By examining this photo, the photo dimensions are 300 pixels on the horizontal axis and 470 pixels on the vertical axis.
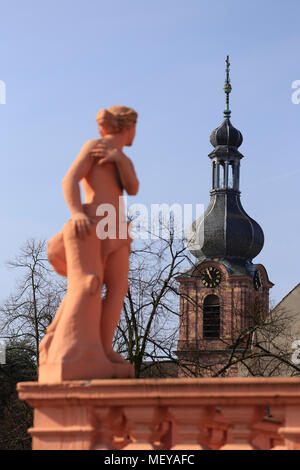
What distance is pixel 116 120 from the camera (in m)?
6.92

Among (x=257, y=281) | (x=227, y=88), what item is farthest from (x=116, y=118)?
(x=227, y=88)

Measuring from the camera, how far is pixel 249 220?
3135 inches

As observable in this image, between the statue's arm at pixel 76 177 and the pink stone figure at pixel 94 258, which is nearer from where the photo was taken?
the pink stone figure at pixel 94 258

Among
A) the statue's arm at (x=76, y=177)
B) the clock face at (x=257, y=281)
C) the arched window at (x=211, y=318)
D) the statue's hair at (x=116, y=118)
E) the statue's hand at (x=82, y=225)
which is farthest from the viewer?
the clock face at (x=257, y=281)

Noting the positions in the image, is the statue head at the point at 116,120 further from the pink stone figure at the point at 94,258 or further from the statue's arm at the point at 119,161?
the statue's arm at the point at 119,161

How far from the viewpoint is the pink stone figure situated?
6.17 m

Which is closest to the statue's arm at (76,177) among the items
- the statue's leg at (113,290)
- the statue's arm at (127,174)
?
the statue's arm at (127,174)

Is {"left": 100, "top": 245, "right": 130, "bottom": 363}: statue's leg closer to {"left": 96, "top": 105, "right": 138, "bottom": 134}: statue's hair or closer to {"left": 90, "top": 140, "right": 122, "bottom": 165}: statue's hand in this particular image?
{"left": 90, "top": 140, "right": 122, "bottom": 165}: statue's hand

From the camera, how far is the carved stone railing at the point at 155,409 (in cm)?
539

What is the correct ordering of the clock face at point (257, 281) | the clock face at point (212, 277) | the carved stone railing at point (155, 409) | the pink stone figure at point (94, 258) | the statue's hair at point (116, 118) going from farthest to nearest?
the clock face at point (257, 281)
the clock face at point (212, 277)
the statue's hair at point (116, 118)
the pink stone figure at point (94, 258)
the carved stone railing at point (155, 409)

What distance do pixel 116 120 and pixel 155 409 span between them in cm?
232

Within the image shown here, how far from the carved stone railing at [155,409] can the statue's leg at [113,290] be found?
0.83 metres

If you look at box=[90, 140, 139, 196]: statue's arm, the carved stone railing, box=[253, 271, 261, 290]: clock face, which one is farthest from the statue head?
box=[253, 271, 261, 290]: clock face

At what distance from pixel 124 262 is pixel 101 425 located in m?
1.33
